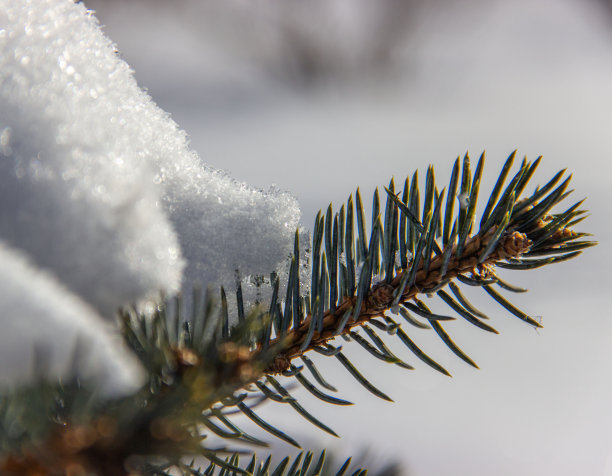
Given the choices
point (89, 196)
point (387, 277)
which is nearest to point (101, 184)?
point (89, 196)

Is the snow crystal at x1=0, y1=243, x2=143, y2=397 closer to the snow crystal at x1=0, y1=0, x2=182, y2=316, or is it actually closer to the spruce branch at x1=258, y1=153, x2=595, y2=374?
the snow crystal at x1=0, y1=0, x2=182, y2=316

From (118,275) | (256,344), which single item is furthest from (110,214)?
(256,344)

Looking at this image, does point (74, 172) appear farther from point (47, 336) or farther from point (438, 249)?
point (438, 249)

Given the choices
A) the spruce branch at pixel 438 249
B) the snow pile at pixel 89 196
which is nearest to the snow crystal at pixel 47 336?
the snow pile at pixel 89 196

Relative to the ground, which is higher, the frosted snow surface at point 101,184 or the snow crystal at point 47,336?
the frosted snow surface at point 101,184

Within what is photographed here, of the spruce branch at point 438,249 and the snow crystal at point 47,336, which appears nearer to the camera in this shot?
the snow crystal at point 47,336

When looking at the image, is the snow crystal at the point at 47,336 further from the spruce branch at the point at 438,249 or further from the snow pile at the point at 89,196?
the spruce branch at the point at 438,249

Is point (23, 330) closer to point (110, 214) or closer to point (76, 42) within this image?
point (110, 214)
